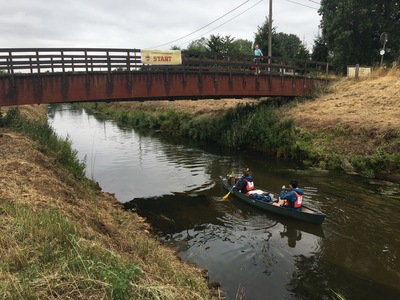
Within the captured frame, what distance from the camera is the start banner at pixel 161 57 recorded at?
19.2 meters

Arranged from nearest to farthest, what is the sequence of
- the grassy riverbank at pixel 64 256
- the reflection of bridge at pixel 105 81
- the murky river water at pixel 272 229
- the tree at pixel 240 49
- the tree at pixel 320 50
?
the grassy riverbank at pixel 64 256 → the murky river water at pixel 272 229 → the reflection of bridge at pixel 105 81 → the tree at pixel 320 50 → the tree at pixel 240 49

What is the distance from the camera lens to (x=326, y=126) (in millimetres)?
20719

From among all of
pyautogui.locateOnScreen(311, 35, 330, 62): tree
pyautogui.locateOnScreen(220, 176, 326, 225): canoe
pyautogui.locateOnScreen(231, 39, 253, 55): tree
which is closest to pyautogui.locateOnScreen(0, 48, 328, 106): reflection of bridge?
pyautogui.locateOnScreen(220, 176, 326, 225): canoe

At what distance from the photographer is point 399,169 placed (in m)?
15.6

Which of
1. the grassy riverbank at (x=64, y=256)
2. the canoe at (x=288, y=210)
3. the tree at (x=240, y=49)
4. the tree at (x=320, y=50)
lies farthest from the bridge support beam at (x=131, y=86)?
the tree at (x=240, y=49)

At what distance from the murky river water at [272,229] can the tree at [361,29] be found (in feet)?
63.4

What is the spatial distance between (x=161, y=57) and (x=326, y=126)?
11.2m

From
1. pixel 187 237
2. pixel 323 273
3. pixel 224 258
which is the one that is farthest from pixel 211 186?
pixel 323 273

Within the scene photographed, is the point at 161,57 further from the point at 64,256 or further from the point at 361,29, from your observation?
the point at 361,29

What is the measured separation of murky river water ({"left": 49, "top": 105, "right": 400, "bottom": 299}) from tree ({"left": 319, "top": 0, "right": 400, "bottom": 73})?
19.3 m

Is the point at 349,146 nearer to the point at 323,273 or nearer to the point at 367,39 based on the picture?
the point at 323,273

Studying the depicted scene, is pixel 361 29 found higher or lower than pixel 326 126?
higher

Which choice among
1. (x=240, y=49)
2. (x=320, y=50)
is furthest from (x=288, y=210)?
(x=240, y=49)

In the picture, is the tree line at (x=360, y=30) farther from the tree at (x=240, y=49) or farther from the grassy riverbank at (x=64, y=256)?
the grassy riverbank at (x=64, y=256)
